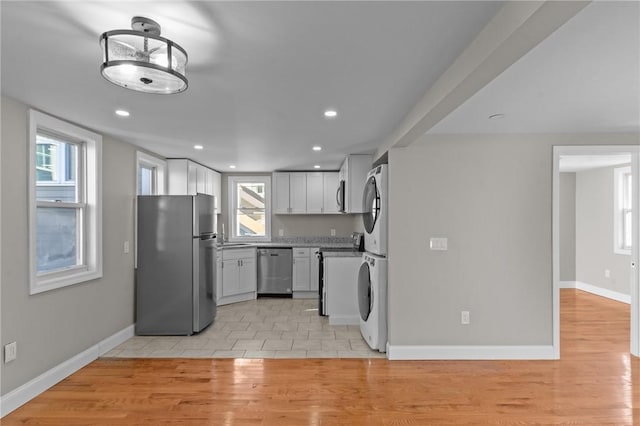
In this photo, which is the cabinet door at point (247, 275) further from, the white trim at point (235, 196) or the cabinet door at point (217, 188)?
the cabinet door at point (217, 188)

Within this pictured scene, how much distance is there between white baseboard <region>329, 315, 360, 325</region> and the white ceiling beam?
2848mm

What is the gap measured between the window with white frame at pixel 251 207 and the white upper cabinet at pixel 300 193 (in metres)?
0.36

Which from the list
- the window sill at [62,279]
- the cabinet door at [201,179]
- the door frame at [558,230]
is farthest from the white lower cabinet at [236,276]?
the door frame at [558,230]

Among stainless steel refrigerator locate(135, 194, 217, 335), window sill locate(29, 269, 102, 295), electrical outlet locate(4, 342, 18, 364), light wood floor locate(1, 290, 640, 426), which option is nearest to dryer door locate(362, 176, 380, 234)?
light wood floor locate(1, 290, 640, 426)

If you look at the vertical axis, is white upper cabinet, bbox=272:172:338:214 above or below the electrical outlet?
above

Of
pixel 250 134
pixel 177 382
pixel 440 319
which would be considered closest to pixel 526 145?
pixel 440 319

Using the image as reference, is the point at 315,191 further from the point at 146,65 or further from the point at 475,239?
the point at 146,65

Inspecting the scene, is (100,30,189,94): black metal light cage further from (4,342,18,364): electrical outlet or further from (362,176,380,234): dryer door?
(362,176,380,234): dryer door

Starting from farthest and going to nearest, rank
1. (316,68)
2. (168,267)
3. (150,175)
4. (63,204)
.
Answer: (150,175) < (168,267) < (63,204) < (316,68)

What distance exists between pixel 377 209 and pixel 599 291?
17.3 ft

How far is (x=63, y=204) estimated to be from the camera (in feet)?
10.2

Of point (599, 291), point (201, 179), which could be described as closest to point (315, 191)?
point (201, 179)

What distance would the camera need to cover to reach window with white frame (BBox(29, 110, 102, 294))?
9.08 ft

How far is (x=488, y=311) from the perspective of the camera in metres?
3.37
